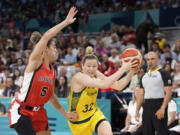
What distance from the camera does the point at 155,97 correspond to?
25.0 ft

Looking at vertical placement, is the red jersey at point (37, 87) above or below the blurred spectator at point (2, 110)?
above

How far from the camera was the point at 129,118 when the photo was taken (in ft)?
29.2

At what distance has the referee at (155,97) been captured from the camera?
7398 mm

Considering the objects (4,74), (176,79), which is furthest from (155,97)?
(4,74)

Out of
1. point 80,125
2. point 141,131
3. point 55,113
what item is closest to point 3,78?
point 55,113

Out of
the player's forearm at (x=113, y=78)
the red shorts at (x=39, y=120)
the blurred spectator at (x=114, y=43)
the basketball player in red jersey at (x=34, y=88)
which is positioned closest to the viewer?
the player's forearm at (x=113, y=78)

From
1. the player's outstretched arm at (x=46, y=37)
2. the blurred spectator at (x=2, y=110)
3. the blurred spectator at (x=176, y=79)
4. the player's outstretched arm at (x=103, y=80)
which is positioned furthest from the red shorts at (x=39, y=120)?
the blurred spectator at (x=176, y=79)

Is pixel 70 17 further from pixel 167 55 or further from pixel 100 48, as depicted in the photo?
pixel 100 48

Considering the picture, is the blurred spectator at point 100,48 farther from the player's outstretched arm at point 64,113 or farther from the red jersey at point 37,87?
the red jersey at point 37,87

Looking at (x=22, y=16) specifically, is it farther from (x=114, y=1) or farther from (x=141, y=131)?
(x=141, y=131)

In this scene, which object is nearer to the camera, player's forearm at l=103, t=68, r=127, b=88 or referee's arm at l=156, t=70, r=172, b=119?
player's forearm at l=103, t=68, r=127, b=88

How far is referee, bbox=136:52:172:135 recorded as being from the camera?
7.40m

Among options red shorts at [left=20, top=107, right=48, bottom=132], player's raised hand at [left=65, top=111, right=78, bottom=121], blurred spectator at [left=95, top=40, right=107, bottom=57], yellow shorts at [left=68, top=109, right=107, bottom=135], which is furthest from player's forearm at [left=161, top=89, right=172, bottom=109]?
blurred spectator at [left=95, top=40, right=107, bottom=57]

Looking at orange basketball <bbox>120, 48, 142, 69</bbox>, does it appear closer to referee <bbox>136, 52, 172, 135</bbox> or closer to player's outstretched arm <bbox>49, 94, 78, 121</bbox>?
player's outstretched arm <bbox>49, 94, 78, 121</bbox>
